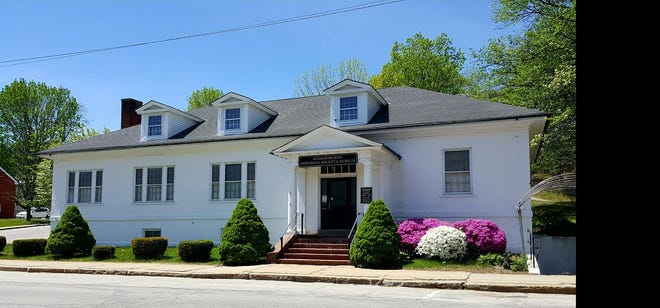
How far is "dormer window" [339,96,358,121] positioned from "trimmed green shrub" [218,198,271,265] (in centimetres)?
617

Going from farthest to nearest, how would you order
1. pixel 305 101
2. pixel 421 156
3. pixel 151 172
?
pixel 305 101 → pixel 151 172 → pixel 421 156

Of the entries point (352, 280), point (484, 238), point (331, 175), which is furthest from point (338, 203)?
point (352, 280)

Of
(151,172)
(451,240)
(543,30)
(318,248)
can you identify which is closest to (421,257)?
(451,240)

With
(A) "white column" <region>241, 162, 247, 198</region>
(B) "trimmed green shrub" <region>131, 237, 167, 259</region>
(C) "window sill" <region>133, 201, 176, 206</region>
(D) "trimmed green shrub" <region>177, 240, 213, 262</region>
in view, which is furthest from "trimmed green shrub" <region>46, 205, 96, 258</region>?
(A) "white column" <region>241, 162, 247, 198</region>

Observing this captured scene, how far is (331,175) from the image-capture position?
912 inches

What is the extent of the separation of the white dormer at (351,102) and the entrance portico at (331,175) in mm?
2265

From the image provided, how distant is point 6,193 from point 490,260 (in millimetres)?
65716

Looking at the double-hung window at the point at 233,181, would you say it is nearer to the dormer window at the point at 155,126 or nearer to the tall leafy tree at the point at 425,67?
the dormer window at the point at 155,126

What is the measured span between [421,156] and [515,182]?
3.71 m

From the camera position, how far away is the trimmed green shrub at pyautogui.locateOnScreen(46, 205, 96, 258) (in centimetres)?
2273

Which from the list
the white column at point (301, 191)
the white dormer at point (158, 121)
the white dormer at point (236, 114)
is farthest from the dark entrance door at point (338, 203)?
the white dormer at point (158, 121)

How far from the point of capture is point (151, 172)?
27422 mm

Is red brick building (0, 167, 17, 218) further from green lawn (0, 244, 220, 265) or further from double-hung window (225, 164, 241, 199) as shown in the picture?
double-hung window (225, 164, 241, 199)
